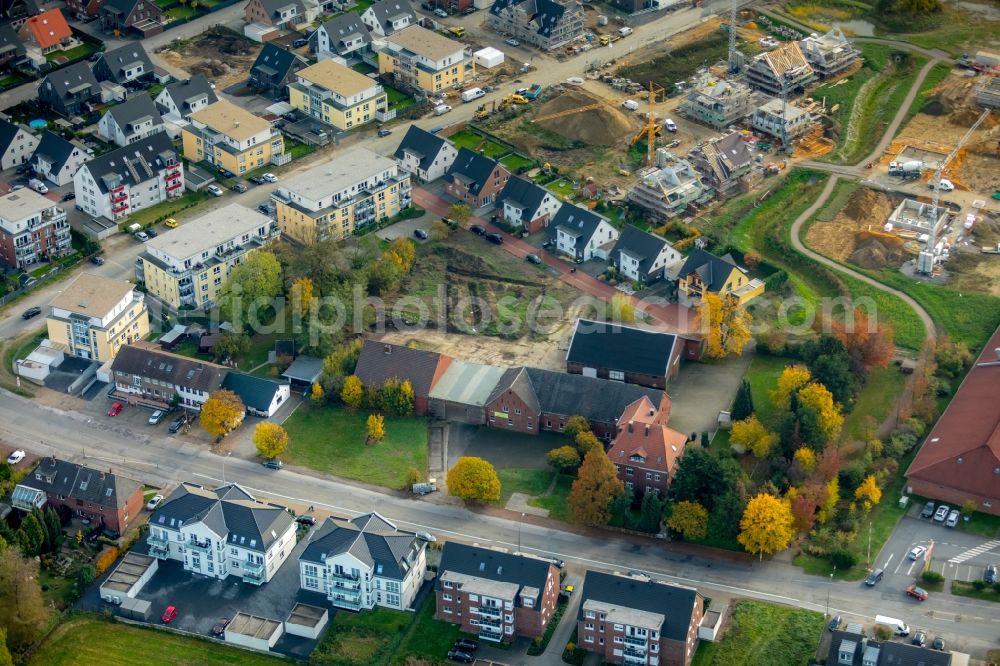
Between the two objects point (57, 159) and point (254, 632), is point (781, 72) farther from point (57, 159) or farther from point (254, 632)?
point (254, 632)

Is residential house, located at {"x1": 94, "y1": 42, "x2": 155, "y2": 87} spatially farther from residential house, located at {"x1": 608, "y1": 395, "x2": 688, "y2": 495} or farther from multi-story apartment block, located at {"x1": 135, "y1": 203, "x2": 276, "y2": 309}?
residential house, located at {"x1": 608, "y1": 395, "x2": 688, "y2": 495}

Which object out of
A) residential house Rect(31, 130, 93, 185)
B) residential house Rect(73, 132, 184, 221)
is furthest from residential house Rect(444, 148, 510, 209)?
residential house Rect(31, 130, 93, 185)

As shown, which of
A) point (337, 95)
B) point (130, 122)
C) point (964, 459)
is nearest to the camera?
point (964, 459)

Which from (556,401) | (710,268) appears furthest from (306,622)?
(710,268)

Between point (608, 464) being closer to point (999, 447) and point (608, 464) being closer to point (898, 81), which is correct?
point (999, 447)

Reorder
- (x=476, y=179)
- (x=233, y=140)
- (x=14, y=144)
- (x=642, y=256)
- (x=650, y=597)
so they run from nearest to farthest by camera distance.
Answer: (x=650, y=597)
(x=642, y=256)
(x=476, y=179)
(x=233, y=140)
(x=14, y=144)

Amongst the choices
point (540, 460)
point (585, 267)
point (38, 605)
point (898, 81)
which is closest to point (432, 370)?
point (540, 460)
